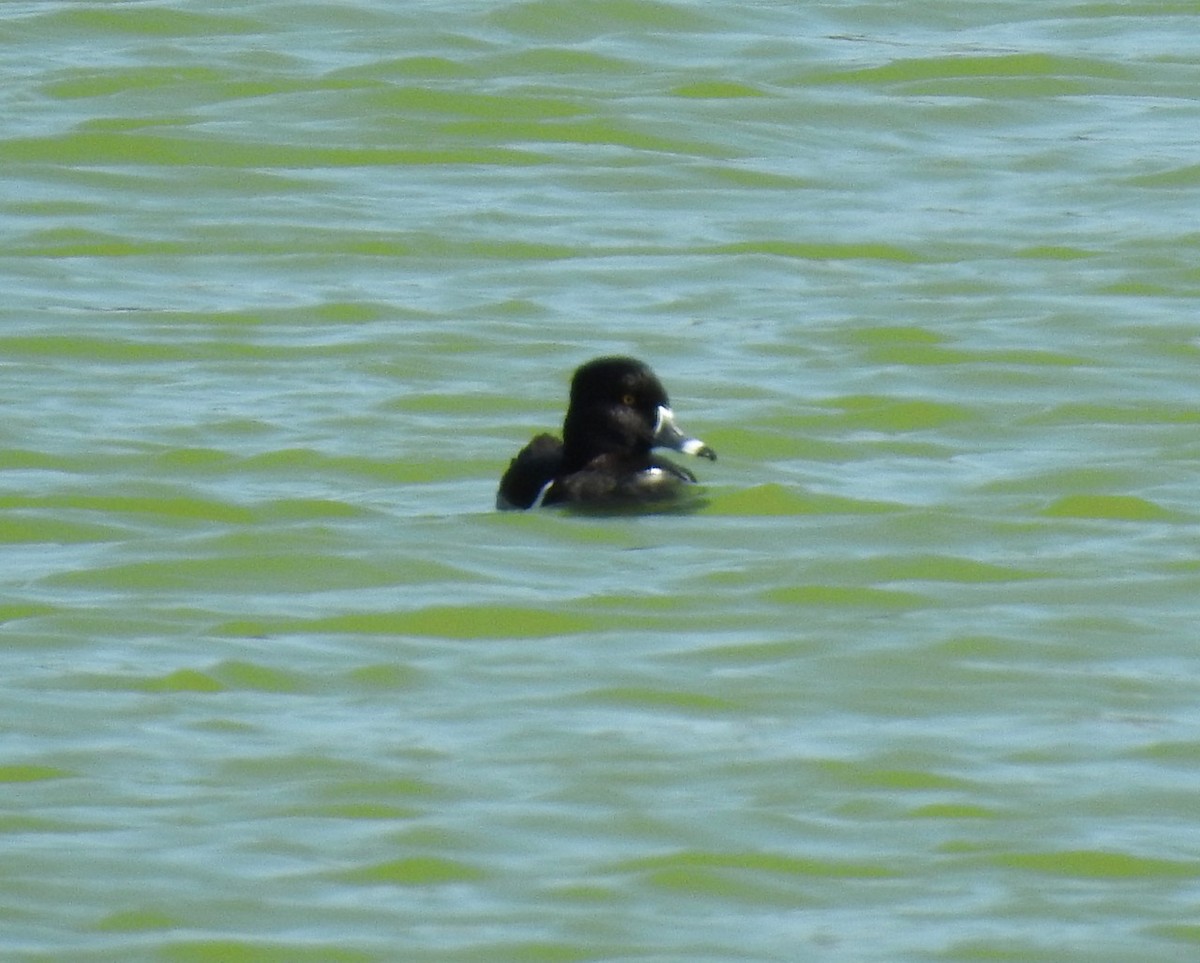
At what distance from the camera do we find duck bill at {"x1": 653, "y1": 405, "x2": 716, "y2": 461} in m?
11.8

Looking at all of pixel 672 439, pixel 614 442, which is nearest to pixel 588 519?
pixel 614 442

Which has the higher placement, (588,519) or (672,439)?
(672,439)

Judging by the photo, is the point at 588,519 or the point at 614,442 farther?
the point at 614,442

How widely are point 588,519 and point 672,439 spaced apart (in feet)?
1.64

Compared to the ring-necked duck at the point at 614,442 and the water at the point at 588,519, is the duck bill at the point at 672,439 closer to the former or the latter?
the ring-necked duck at the point at 614,442

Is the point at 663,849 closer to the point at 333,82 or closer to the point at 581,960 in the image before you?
the point at 581,960

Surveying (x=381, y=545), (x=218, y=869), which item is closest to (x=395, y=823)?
(x=218, y=869)

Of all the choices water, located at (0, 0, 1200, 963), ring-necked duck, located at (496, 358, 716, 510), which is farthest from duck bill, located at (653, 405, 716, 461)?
water, located at (0, 0, 1200, 963)

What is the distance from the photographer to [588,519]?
37.9 feet

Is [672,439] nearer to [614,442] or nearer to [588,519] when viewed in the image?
[614,442]

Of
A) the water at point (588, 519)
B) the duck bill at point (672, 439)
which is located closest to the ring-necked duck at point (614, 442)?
the duck bill at point (672, 439)

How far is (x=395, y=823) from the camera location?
8164 millimetres

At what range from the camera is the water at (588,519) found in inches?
311

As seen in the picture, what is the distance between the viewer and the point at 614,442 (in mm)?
11789
